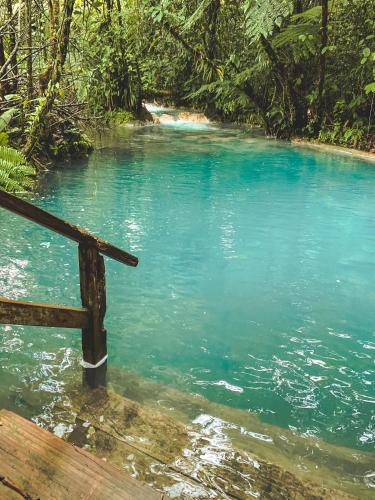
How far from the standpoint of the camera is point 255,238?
625 centimetres

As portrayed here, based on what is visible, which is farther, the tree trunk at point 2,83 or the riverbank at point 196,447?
the tree trunk at point 2,83

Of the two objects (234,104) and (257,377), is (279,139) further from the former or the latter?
(257,377)

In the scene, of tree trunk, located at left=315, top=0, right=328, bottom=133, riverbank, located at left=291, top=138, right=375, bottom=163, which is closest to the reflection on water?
riverbank, located at left=291, top=138, right=375, bottom=163

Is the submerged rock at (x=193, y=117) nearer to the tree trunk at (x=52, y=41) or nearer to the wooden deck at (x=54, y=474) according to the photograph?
the tree trunk at (x=52, y=41)

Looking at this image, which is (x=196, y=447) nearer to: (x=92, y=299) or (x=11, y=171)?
(x=92, y=299)

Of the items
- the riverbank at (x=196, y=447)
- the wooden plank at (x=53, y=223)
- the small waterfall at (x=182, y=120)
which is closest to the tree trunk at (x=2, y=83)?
the wooden plank at (x=53, y=223)

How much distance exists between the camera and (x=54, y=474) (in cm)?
163

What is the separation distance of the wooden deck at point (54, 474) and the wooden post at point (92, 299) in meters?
1.04

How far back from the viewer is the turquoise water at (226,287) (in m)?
3.21

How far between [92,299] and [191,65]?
19958mm

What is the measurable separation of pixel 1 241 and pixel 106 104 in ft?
41.8

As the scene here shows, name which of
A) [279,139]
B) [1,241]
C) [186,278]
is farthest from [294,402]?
[279,139]

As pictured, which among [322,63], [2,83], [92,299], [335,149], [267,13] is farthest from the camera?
[335,149]

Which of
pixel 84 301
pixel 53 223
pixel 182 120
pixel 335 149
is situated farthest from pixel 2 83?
pixel 182 120
